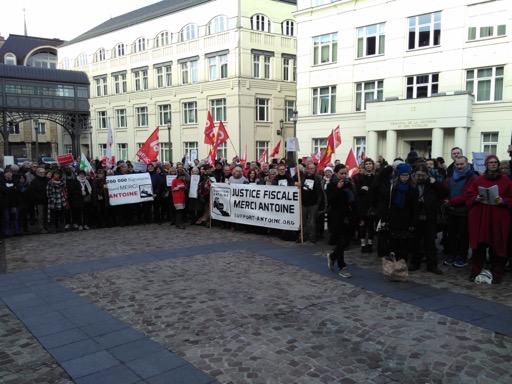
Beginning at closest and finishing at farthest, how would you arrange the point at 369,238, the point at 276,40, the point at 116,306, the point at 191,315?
the point at 191,315
the point at 116,306
the point at 369,238
the point at 276,40

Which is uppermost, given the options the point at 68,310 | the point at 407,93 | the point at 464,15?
the point at 464,15

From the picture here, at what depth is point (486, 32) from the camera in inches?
919

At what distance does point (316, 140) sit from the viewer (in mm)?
31797

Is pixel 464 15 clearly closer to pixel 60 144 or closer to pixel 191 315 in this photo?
pixel 191 315

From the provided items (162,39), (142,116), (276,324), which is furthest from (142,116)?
(276,324)

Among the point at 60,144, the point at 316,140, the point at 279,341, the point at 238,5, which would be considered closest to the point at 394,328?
the point at 279,341

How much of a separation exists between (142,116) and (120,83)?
524 cm

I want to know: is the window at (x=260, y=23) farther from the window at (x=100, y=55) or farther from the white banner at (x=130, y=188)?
the white banner at (x=130, y=188)

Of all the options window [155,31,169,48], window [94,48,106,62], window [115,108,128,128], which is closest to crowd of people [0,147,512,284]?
window [155,31,169,48]

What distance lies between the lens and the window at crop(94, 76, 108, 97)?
49.0 meters

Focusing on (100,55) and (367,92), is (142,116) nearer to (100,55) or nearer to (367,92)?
(100,55)

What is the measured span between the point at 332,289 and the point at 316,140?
25274mm

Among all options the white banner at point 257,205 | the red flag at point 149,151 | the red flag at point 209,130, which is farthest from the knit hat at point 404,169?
the red flag at point 209,130

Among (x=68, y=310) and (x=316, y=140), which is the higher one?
(x=316, y=140)
